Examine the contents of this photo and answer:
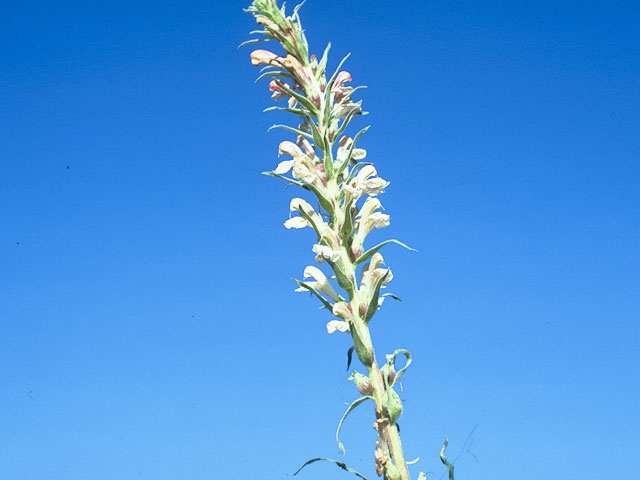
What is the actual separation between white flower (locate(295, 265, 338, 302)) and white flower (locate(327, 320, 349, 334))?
13.8 inches

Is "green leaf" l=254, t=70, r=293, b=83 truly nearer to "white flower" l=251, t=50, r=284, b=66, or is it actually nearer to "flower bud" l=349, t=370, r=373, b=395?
"white flower" l=251, t=50, r=284, b=66

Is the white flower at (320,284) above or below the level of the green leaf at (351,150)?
below

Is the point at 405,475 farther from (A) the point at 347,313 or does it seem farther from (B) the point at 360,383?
(A) the point at 347,313

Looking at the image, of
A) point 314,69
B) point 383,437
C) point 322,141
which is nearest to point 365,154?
point 322,141

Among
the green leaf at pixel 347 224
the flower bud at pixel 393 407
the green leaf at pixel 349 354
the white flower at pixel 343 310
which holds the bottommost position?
the flower bud at pixel 393 407

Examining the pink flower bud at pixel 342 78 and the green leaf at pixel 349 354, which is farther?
the pink flower bud at pixel 342 78

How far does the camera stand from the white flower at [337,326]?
231 inches

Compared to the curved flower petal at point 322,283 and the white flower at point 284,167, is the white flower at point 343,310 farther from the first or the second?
the white flower at point 284,167

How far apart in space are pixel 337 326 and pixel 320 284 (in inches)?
22.3

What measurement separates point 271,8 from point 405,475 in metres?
4.73

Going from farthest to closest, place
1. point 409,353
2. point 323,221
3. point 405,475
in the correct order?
point 323,221
point 409,353
point 405,475

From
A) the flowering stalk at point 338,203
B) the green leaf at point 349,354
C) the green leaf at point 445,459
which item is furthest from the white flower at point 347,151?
the green leaf at point 445,459

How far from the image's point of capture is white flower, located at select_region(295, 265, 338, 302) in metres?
6.24

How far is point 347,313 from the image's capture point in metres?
5.90
